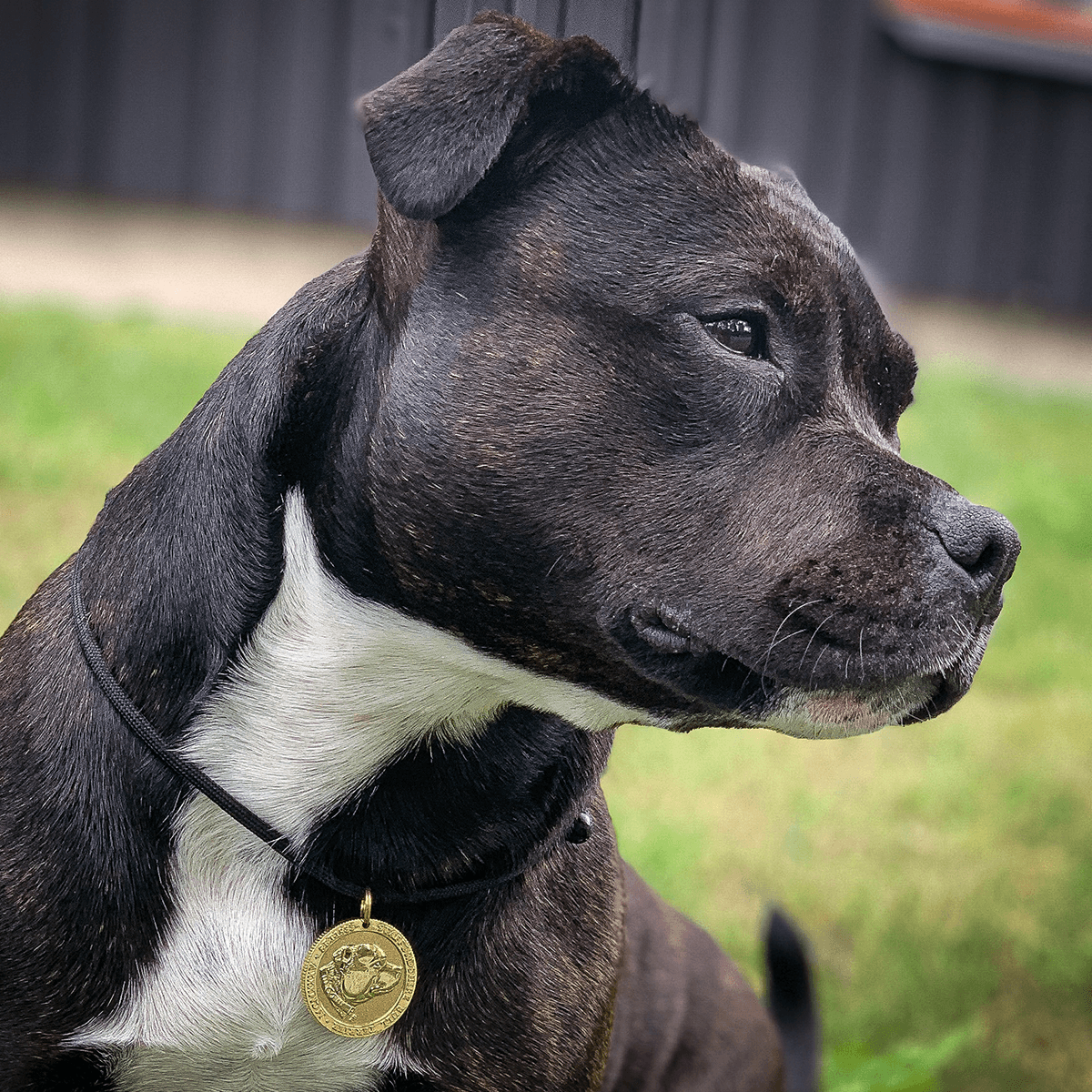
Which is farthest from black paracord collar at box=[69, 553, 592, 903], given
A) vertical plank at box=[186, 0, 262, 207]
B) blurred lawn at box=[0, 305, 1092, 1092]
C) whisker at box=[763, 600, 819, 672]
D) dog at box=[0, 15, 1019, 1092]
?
vertical plank at box=[186, 0, 262, 207]

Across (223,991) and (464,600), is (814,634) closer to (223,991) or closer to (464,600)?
(464,600)

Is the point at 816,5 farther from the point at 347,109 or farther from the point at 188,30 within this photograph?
the point at 188,30

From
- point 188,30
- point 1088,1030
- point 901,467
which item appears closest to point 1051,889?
point 1088,1030

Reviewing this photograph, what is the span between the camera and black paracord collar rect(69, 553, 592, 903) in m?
1.78

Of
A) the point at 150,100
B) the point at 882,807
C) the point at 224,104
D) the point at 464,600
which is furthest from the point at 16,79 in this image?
the point at 464,600

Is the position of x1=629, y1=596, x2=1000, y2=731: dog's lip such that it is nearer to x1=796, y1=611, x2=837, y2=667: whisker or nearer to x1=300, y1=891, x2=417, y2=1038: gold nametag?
x1=796, y1=611, x2=837, y2=667: whisker

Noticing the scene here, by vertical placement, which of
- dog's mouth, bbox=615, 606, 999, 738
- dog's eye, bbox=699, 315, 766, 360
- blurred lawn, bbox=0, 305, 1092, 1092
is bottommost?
blurred lawn, bbox=0, 305, 1092, 1092

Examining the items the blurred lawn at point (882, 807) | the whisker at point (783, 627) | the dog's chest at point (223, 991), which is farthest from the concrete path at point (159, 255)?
the whisker at point (783, 627)

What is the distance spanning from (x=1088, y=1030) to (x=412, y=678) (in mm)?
2472

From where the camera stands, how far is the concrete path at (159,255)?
6.77 meters

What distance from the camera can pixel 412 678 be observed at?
1807 mm

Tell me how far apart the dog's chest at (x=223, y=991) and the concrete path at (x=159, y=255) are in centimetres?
503

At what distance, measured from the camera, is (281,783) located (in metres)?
1.83

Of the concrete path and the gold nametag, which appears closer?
the gold nametag
